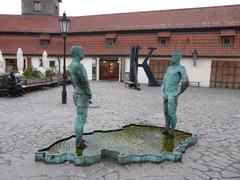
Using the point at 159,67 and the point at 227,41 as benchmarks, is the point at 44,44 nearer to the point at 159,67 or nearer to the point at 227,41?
the point at 159,67

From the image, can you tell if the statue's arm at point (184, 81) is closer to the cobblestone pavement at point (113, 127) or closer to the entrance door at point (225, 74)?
the cobblestone pavement at point (113, 127)

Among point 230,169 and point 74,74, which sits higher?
point 74,74

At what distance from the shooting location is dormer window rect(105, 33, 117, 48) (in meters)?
25.2

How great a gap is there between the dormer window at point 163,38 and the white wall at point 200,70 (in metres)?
2.56

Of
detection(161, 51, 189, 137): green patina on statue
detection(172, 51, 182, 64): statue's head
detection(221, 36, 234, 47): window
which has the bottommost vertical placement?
detection(161, 51, 189, 137): green patina on statue

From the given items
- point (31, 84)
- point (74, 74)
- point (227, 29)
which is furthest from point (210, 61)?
point (74, 74)

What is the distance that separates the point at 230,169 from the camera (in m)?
4.36

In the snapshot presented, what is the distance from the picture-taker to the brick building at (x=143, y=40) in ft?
70.6

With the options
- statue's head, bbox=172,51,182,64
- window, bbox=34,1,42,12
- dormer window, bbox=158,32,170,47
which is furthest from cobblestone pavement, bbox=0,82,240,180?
window, bbox=34,1,42,12

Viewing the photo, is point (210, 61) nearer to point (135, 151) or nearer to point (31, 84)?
point (31, 84)

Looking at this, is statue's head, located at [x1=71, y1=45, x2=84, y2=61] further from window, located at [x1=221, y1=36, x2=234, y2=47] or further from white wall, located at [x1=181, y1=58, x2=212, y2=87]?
window, located at [x1=221, y1=36, x2=234, y2=47]

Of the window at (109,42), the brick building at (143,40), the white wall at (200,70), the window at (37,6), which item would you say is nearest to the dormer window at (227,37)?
the brick building at (143,40)

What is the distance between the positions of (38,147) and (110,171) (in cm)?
186

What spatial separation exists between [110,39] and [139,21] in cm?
359
